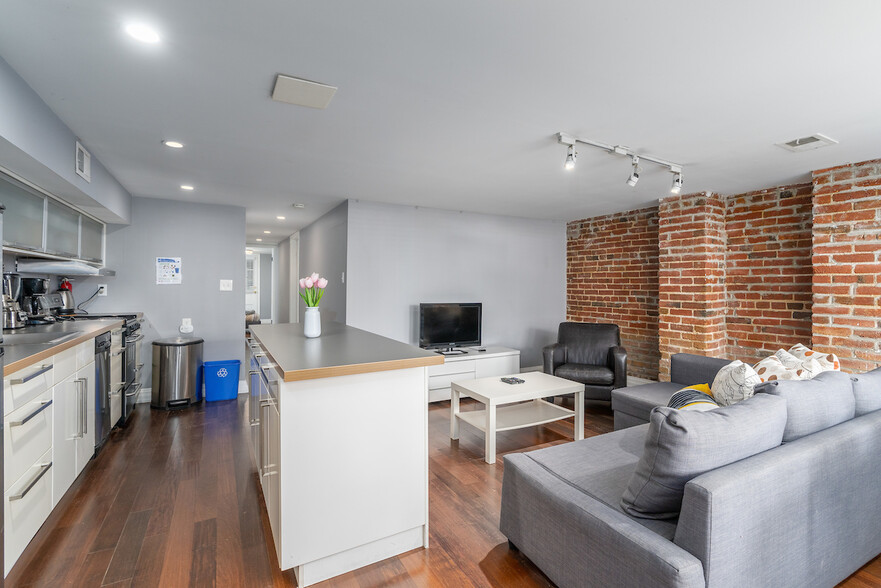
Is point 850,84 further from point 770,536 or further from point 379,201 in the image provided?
point 379,201

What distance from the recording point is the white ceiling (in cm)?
145

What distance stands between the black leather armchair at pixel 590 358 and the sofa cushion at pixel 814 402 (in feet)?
7.47

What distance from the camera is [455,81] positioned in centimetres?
191

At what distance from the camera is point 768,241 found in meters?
4.00

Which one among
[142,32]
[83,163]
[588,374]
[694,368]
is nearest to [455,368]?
[588,374]

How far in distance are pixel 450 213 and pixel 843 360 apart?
12.7ft

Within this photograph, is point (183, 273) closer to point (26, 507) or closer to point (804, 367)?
point (26, 507)

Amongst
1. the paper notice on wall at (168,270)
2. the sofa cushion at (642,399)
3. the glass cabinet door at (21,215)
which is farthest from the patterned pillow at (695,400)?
the paper notice on wall at (168,270)

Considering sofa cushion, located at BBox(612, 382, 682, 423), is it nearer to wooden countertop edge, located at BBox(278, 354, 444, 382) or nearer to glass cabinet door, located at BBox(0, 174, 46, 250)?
wooden countertop edge, located at BBox(278, 354, 444, 382)

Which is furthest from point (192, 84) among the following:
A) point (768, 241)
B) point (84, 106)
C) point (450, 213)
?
point (768, 241)

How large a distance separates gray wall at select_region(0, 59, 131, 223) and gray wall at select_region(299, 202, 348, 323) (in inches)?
83.4

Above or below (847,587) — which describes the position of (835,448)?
above

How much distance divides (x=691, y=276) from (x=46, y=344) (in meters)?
5.06

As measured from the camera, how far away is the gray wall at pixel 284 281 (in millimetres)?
7992
